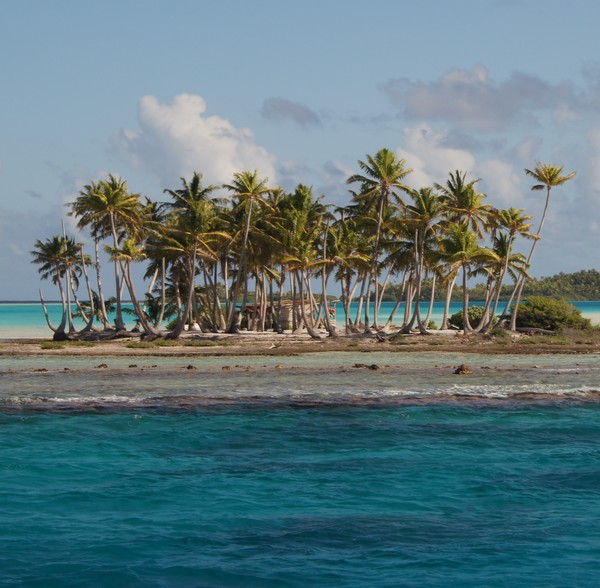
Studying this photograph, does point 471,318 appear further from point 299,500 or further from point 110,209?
point 299,500

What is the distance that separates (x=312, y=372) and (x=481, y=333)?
28490mm

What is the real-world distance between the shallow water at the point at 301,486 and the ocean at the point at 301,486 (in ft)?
0.15

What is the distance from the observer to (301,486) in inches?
633

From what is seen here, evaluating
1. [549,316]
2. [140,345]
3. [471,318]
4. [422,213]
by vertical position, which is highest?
[422,213]

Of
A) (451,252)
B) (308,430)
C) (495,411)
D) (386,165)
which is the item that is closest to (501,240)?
(451,252)

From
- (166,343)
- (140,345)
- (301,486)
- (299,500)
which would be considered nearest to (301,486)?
(301,486)

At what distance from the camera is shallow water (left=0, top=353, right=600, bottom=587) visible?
11.9m

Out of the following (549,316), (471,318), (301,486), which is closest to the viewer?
(301,486)

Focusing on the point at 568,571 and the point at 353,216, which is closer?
the point at 568,571

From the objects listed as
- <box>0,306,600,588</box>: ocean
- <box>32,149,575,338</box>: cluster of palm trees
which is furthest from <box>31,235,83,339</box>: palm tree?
<box>0,306,600,588</box>: ocean

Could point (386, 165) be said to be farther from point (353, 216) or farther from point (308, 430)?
point (308, 430)

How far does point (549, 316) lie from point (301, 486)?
55.5 metres

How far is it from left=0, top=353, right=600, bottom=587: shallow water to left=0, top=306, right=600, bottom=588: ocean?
0.04 meters

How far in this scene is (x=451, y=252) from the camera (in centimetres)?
6031
